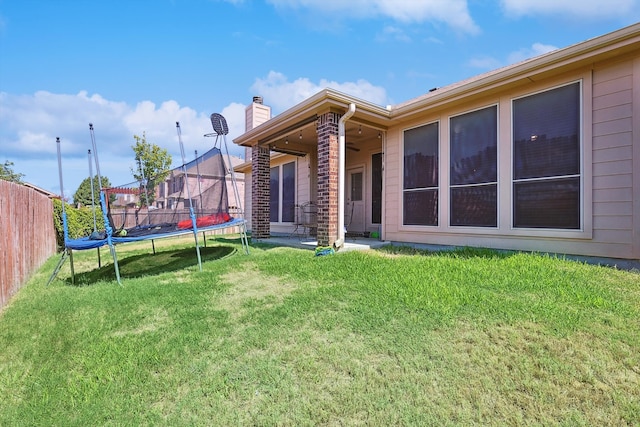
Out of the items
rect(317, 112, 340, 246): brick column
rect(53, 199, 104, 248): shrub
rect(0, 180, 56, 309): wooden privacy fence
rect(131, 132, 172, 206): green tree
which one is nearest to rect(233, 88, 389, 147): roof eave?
rect(317, 112, 340, 246): brick column

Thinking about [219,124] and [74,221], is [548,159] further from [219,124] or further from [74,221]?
[74,221]

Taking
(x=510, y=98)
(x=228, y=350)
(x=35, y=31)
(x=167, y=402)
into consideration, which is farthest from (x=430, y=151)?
(x=35, y=31)

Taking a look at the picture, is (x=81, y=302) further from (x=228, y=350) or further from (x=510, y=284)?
(x=510, y=284)

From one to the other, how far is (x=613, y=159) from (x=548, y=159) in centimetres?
68

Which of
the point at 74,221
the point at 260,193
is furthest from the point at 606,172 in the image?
the point at 74,221

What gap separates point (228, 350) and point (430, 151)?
506 centimetres

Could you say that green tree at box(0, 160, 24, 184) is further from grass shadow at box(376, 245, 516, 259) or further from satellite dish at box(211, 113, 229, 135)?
grass shadow at box(376, 245, 516, 259)

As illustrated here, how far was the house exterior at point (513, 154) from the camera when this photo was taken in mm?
4012

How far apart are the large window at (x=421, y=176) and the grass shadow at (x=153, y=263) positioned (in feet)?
12.0

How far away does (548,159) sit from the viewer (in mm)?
4527

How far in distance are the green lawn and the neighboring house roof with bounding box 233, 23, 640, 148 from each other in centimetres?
262

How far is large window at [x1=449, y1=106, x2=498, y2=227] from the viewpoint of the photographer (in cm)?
515

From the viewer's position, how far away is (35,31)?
6988mm

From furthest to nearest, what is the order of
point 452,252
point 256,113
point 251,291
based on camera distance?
point 256,113, point 452,252, point 251,291
